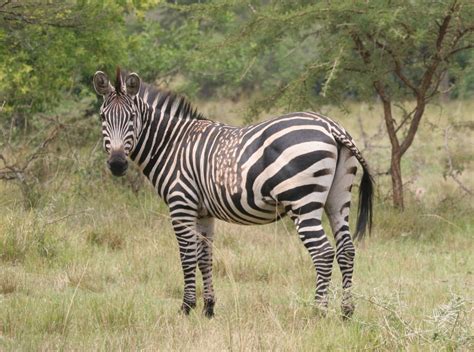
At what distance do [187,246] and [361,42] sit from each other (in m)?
4.83

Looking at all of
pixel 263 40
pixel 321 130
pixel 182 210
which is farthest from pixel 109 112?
pixel 263 40

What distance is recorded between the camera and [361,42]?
33.8 ft

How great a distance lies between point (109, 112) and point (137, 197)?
4239 mm

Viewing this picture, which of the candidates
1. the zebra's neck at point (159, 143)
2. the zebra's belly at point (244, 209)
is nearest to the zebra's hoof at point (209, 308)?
the zebra's belly at point (244, 209)

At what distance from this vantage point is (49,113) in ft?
41.7

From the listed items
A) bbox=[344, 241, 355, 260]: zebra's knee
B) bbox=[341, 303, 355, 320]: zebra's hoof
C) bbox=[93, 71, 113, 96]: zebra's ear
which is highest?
bbox=[93, 71, 113, 96]: zebra's ear

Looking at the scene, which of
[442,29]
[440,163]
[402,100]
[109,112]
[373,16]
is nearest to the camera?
[109,112]

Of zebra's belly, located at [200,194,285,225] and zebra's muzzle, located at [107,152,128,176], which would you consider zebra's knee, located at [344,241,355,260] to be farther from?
zebra's muzzle, located at [107,152,128,176]

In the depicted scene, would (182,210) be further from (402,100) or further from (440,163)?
(440,163)

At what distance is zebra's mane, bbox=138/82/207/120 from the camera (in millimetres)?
6930

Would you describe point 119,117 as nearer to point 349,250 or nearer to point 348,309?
point 349,250

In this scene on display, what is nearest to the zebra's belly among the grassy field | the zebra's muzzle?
the grassy field

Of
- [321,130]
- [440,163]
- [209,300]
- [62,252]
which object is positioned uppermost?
[440,163]

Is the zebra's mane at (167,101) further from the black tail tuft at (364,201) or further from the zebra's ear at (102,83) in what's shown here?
the black tail tuft at (364,201)
